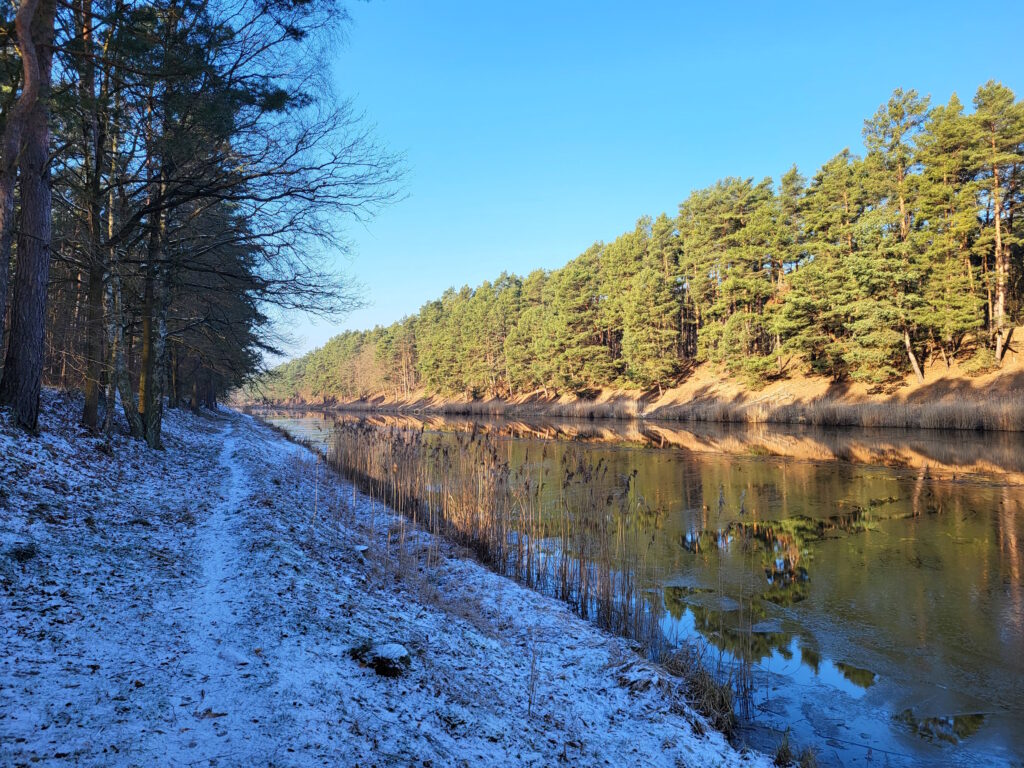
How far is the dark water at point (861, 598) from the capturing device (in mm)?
4121

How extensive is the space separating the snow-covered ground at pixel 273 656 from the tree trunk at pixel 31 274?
3.22ft

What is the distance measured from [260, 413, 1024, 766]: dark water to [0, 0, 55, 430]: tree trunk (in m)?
9.13

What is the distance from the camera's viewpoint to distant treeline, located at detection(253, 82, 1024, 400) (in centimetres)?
2839

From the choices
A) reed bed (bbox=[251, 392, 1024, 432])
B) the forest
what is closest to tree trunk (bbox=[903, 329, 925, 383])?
reed bed (bbox=[251, 392, 1024, 432])

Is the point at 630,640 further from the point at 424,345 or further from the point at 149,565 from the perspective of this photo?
the point at 424,345

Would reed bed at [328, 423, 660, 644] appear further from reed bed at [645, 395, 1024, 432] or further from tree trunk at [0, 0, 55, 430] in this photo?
reed bed at [645, 395, 1024, 432]

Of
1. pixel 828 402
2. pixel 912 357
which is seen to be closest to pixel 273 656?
pixel 828 402

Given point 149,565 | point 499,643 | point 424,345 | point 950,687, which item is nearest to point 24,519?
point 149,565

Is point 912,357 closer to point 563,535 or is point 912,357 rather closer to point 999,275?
point 999,275

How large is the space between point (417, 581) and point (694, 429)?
25849mm

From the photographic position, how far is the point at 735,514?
10.6m

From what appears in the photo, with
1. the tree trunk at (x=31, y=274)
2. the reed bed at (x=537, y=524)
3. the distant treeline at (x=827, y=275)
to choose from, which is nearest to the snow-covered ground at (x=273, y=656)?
the reed bed at (x=537, y=524)

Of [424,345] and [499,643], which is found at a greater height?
[424,345]

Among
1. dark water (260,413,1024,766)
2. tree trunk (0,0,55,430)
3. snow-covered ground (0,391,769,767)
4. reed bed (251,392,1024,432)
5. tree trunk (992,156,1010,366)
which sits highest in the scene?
tree trunk (992,156,1010,366)
